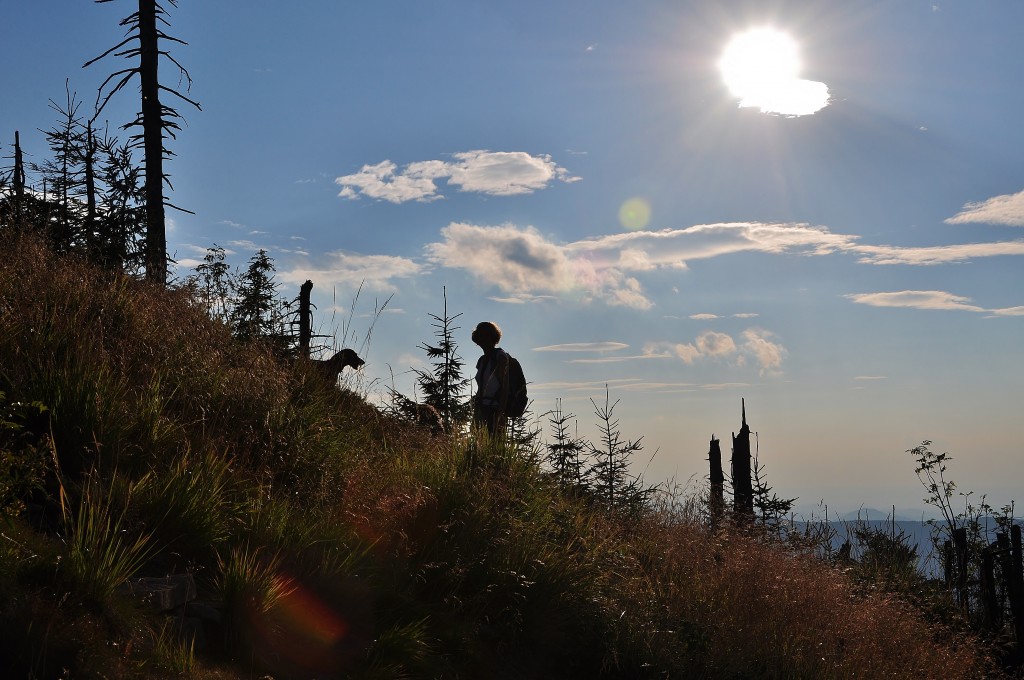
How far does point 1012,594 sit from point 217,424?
14.0 meters

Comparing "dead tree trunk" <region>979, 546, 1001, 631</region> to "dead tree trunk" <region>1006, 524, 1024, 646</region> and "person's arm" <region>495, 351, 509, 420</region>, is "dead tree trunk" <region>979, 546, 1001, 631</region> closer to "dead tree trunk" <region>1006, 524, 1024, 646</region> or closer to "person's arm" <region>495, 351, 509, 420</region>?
"dead tree trunk" <region>1006, 524, 1024, 646</region>

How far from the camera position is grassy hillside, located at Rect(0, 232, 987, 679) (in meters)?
4.36

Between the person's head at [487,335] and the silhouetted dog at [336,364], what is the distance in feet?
5.04

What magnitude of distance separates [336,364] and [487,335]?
178 centimetres

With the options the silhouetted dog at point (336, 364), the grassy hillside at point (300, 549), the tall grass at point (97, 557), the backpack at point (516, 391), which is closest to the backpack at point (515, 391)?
the backpack at point (516, 391)

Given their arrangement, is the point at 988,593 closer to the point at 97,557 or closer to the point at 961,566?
the point at 961,566

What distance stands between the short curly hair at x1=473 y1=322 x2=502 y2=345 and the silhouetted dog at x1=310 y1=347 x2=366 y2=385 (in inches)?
60.4

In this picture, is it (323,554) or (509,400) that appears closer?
(323,554)

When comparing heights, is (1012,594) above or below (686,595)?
below

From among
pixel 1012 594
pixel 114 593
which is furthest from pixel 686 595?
pixel 1012 594

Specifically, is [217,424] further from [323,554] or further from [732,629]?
[732,629]

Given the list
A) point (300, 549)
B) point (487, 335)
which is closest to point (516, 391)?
point (487, 335)

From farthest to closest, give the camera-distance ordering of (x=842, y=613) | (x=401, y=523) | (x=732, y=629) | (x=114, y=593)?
(x=842, y=613), (x=732, y=629), (x=401, y=523), (x=114, y=593)

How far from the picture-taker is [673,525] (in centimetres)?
892
